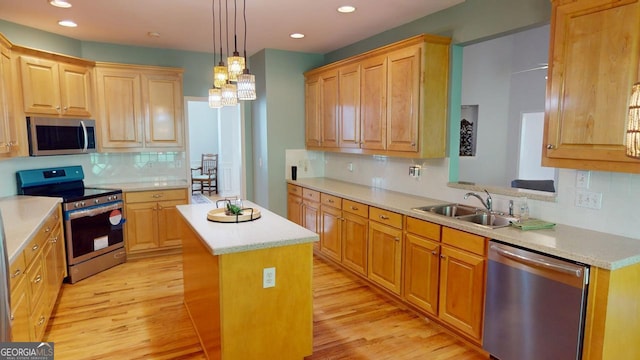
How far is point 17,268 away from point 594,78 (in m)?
3.40

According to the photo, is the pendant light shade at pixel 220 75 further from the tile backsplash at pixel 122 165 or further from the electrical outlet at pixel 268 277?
the tile backsplash at pixel 122 165

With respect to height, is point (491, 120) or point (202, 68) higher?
point (202, 68)

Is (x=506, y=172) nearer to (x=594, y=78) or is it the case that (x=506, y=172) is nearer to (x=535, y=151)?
(x=535, y=151)

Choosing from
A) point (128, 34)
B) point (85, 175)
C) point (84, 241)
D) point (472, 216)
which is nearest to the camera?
point (472, 216)

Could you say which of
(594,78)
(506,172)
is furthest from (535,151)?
(594,78)

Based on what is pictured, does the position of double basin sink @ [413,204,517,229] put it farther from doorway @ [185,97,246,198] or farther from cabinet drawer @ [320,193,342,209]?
doorway @ [185,97,246,198]

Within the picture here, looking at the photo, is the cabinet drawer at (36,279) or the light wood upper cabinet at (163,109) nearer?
the cabinet drawer at (36,279)

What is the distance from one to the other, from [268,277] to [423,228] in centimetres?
131

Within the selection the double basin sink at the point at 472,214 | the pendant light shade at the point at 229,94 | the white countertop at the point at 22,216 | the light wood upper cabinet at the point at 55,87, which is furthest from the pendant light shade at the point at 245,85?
the light wood upper cabinet at the point at 55,87

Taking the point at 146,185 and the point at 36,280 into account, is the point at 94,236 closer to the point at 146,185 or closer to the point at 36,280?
the point at 146,185

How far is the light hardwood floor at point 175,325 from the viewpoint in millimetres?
2686

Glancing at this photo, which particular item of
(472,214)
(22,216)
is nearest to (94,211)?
(22,216)

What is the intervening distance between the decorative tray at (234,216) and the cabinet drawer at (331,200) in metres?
1.33

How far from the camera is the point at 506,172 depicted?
5.46 metres
